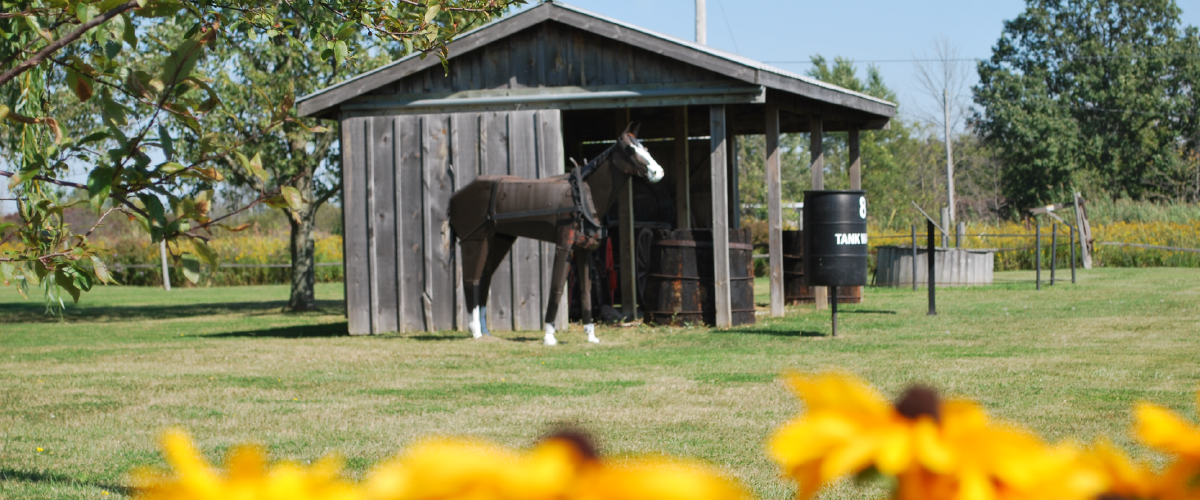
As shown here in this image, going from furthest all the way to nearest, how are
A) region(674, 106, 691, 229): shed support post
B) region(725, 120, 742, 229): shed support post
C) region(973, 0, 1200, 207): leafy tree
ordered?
region(973, 0, 1200, 207): leafy tree → region(725, 120, 742, 229): shed support post → region(674, 106, 691, 229): shed support post

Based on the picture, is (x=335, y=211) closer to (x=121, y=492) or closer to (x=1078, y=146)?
(x=1078, y=146)

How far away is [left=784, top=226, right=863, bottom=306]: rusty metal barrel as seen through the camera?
47.6 feet

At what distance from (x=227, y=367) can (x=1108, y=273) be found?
64.9 feet

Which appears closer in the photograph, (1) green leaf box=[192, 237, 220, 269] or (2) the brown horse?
(1) green leaf box=[192, 237, 220, 269]

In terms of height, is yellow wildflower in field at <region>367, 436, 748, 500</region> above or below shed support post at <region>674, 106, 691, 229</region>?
below

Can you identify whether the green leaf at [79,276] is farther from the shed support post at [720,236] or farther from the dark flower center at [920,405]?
the shed support post at [720,236]

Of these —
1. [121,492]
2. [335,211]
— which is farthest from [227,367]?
[335,211]

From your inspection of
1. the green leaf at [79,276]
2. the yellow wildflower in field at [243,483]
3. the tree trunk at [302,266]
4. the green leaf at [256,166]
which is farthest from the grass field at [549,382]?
the tree trunk at [302,266]

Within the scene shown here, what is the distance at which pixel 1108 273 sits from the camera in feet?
72.4

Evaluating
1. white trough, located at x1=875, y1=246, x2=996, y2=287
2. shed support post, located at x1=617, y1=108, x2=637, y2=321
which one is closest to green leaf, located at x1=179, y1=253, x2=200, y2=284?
shed support post, located at x1=617, y1=108, x2=637, y2=321

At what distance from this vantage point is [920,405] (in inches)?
22.9

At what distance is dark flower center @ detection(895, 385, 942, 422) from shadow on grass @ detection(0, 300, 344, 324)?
17647 millimetres

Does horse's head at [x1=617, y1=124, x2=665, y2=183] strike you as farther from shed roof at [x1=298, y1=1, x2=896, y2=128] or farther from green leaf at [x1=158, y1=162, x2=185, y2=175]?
green leaf at [x1=158, y1=162, x2=185, y2=175]

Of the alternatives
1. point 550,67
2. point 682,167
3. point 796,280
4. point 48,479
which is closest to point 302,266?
point 682,167
